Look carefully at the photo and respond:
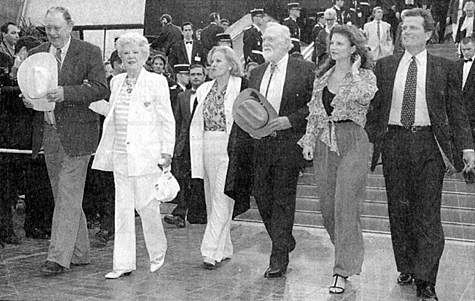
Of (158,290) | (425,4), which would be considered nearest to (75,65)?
(158,290)

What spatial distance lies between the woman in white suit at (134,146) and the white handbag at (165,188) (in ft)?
0.32

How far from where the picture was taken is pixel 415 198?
6074 mm

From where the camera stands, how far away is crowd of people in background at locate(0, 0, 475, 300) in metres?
6.00

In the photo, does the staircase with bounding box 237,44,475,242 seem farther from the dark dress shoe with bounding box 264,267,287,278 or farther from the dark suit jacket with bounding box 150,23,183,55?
the dark suit jacket with bounding box 150,23,183,55

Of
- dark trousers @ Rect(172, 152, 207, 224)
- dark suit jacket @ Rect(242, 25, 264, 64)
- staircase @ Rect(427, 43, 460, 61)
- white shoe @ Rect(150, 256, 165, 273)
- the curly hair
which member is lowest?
white shoe @ Rect(150, 256, 165, 273)

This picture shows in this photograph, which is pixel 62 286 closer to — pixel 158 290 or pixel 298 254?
pixel 158 290

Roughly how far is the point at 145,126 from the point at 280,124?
1.16 meters

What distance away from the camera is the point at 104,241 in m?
8.38

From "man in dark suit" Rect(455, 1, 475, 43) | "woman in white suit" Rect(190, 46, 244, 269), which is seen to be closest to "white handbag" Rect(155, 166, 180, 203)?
"woman in white suit" Rect(190, 46, 244, 269)

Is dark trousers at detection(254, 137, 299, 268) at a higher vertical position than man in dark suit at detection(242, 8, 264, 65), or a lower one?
lower

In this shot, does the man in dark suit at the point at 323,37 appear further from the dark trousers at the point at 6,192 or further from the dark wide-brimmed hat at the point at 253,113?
the dark wide-brimmed hat at the point at 253,113

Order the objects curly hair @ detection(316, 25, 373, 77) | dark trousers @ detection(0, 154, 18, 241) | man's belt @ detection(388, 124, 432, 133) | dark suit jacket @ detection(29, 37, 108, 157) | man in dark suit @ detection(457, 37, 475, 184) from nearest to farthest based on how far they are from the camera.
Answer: man's belt @ detection(388, 124, 432, 133)
curly hair @ detection(316, 25, 373, 77)
dark suit jacket @ detection(29, 37, 108, 157)
dark trousers @ detection(0, 154, 18, 241)
man in dark suit @ detection(457, 37, 475, 184)

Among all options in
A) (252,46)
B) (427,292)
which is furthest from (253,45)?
(427,292)

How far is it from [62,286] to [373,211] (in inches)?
185
